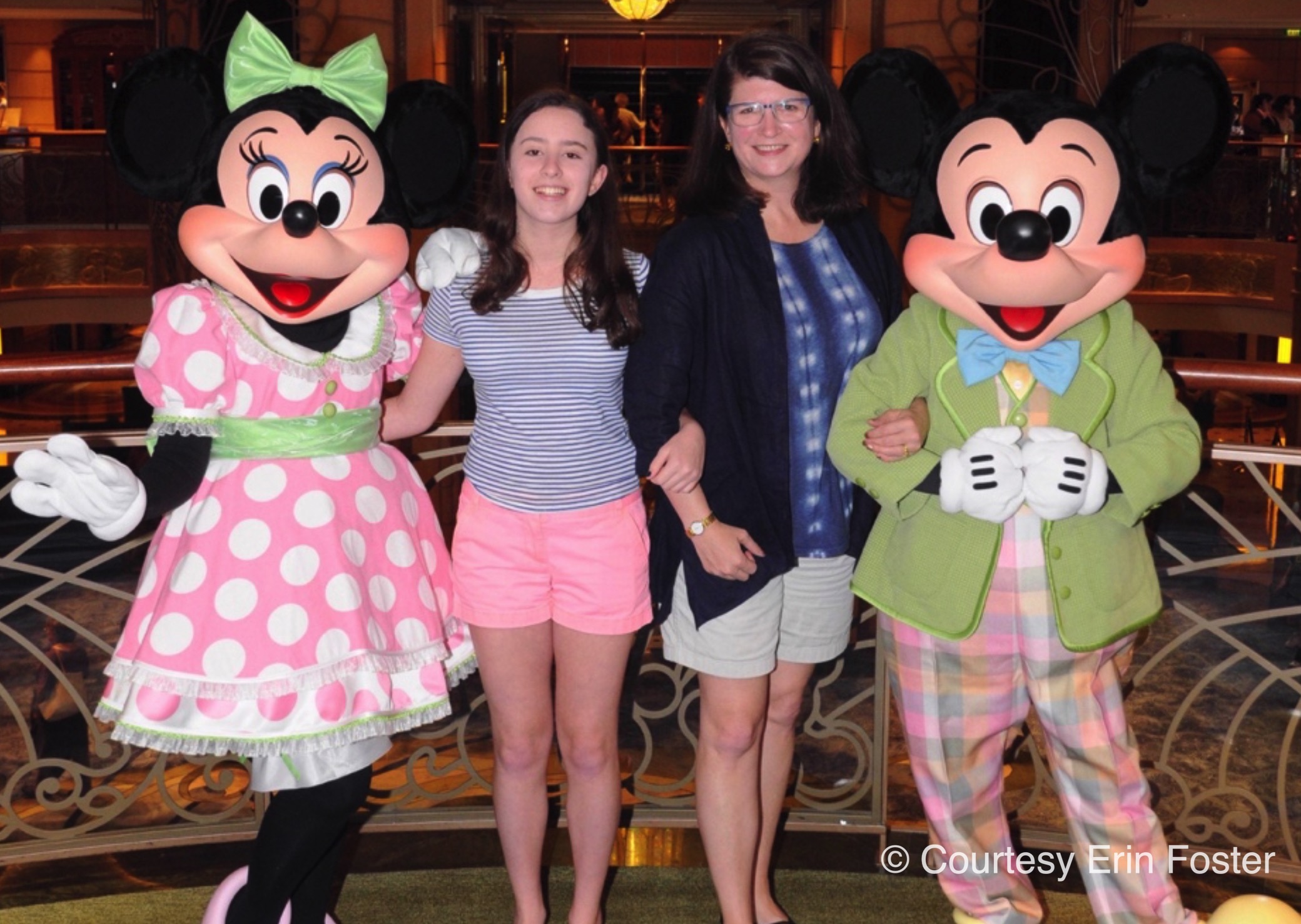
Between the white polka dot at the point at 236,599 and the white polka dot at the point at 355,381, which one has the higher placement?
the white polka dot at the point at 355,381

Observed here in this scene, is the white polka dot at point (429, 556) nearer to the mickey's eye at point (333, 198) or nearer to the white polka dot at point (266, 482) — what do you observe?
the white polka dot at point (266, 482)

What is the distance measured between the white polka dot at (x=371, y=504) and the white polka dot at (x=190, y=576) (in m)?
0.24

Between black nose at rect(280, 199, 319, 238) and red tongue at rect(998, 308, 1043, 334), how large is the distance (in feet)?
3.31

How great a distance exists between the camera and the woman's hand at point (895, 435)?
6.80 ft

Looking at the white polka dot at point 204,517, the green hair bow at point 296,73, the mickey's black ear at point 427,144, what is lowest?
the white polka dot at point 204,517

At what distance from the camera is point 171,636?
81.3 inches

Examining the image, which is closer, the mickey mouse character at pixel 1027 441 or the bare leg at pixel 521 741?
the mickey mouse character at pixel 1027 441

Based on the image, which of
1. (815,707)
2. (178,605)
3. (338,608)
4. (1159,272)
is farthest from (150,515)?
(1159,272)

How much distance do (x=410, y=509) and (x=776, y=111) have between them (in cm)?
84

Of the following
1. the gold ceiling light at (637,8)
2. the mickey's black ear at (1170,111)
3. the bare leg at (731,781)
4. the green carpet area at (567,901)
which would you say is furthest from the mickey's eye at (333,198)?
the gold ceiling light at (637,8)

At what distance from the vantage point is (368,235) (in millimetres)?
2170

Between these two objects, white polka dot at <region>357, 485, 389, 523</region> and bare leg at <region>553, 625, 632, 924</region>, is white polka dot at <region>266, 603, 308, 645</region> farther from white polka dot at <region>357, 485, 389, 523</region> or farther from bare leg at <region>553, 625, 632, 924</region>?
bare leg at <region>553, 625, 632, 924</region>

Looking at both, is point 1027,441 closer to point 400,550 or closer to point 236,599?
point 400,550

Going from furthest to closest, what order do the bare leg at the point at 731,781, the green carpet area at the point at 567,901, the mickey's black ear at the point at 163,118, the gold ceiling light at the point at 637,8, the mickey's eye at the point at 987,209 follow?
the gold ceiling light at the point at 637,8
the green carpet area at the point at 567,901
the bare leg at the point at 731,781
the mickey's black ear at the point at 163,118
the mickey's eye at the point at 987,209
